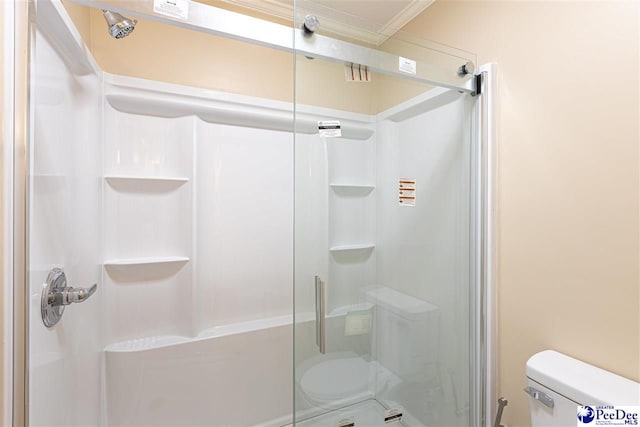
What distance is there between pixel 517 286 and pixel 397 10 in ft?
5.33

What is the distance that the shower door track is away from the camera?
83cm

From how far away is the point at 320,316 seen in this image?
1.04 m

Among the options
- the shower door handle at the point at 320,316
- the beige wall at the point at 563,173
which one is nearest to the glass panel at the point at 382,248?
the shower door handle at the point at 320,316

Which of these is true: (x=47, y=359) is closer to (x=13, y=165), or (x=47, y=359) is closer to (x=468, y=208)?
(x=13, y=165)

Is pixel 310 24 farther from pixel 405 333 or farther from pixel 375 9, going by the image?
pixel 405 333

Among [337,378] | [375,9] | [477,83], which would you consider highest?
[375,9]

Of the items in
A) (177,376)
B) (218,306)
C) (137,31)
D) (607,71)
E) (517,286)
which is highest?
(137,31)

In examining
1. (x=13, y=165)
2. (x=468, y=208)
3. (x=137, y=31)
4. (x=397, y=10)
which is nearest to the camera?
(x=13, y=165)

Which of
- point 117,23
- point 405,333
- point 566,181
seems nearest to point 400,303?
point 405,333

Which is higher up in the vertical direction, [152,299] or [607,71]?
[607,71]

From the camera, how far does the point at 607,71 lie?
949mm

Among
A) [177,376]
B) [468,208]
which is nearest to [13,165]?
[177,376]

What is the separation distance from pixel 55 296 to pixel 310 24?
1205 mm

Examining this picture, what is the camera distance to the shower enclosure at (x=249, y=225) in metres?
0.95
